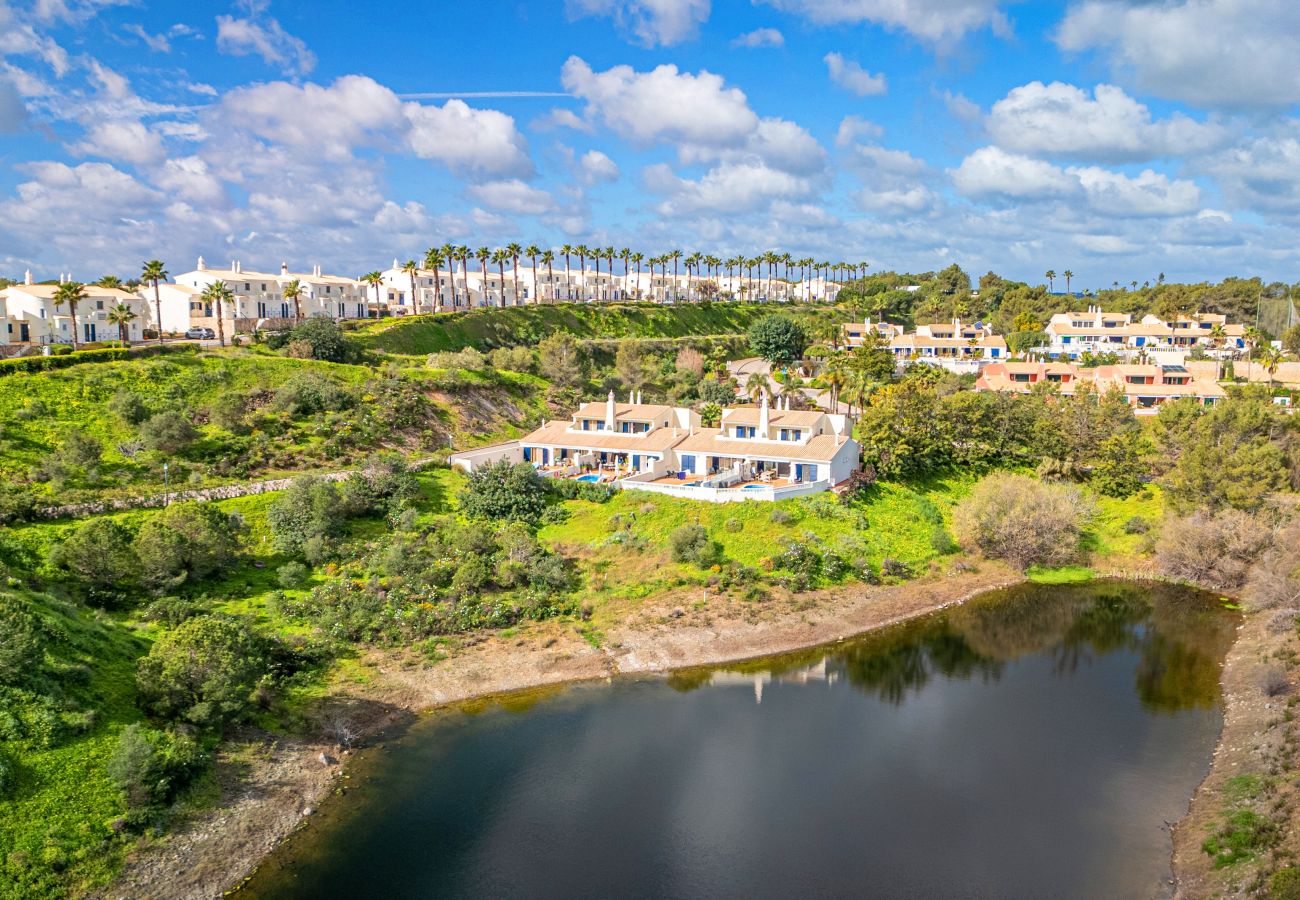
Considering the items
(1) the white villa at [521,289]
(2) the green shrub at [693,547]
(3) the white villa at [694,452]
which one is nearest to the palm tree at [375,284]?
(1) the white villa at [521,289]

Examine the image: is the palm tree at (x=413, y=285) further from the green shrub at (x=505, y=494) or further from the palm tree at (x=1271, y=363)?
the palm tree at (x=1271, y=363)

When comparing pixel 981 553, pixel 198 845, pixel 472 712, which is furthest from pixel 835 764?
pixel 981 553

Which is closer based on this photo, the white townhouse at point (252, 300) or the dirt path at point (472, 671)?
the dirt path at point (472, 671)

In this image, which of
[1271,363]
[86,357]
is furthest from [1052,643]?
A: [1271,363]

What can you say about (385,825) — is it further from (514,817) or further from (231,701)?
(231,701)

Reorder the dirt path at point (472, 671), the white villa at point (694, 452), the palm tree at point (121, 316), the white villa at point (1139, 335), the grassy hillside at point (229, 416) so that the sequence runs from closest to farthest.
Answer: the dirt path at point (472, 671) < the grassy hillside at point (229, 416) < the white villa at point (694, 452) < the palm tree at point (121, 316) < the white villa at point (1139, 335)

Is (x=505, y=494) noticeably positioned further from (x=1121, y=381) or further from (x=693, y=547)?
(x=1121, y=381)
